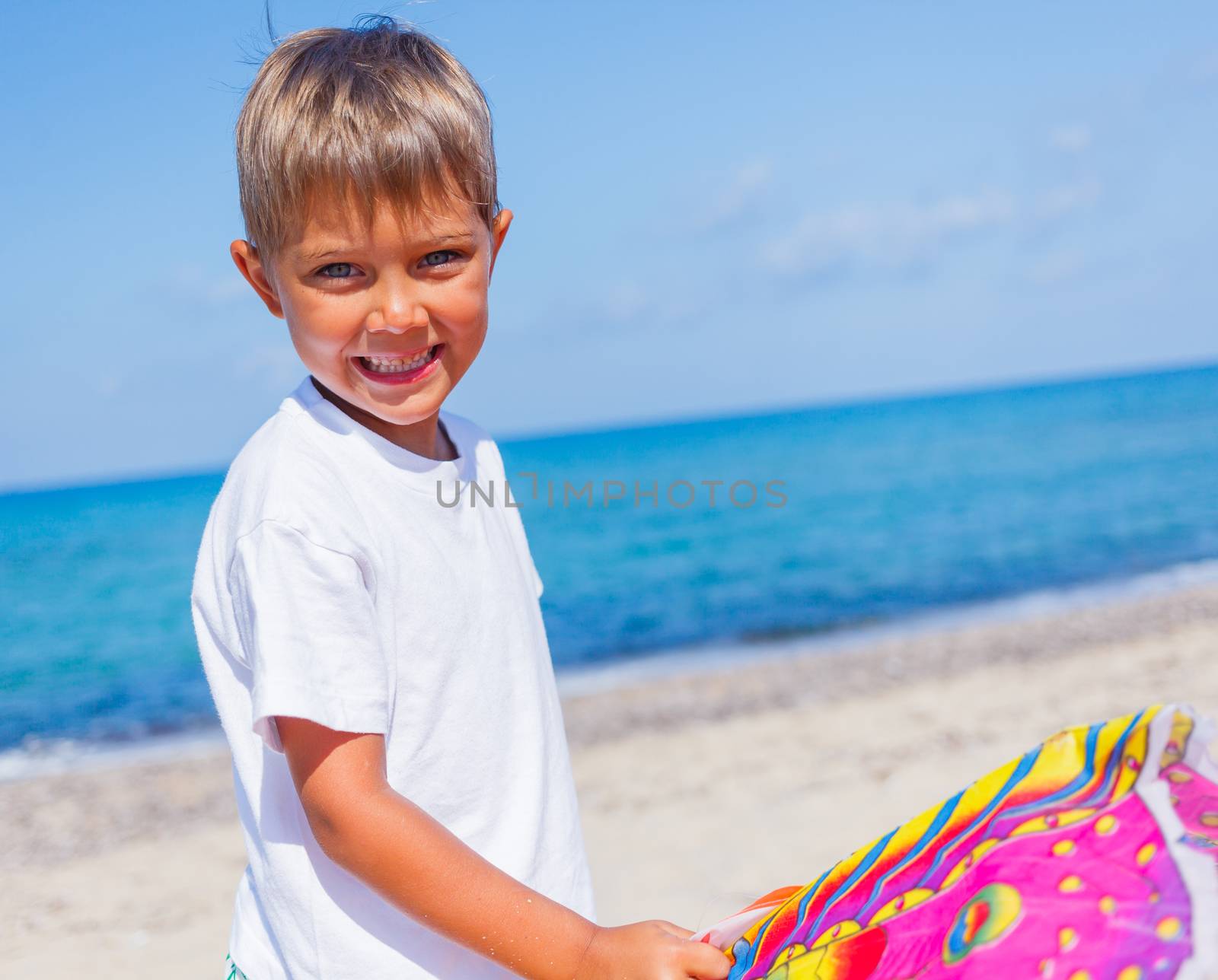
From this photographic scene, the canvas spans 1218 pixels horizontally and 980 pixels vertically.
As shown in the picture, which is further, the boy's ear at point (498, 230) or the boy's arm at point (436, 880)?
the boy's ear at point (498, 230)

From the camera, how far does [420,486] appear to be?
53.1 inches

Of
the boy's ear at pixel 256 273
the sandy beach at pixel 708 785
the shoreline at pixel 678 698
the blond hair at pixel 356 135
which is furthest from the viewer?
the shoreline at pixel 678 698

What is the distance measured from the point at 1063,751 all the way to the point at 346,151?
108 cm

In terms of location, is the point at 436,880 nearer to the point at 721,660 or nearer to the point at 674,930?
the point at 674,930

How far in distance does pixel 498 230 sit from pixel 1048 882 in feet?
3.56

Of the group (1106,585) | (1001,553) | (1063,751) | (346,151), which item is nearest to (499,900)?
(1063,751)

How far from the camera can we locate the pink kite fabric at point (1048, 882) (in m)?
0.92

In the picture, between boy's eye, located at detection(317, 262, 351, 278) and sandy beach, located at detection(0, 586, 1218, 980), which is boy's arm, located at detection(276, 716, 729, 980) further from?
sandy beach, located at detection(0, 586, 1218, 980)

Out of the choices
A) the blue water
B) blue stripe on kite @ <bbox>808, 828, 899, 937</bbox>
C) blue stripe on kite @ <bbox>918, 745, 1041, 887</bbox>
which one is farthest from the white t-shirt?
the blue water

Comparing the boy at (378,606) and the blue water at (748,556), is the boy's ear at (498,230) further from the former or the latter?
the blue water at (748,556)

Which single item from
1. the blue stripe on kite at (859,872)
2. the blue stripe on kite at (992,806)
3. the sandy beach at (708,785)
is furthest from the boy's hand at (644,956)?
the sandy beach at (708,785)

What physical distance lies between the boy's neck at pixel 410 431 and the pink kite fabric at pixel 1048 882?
0.75m

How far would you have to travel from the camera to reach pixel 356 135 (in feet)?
4.04

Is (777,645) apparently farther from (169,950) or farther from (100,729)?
(169,950)
